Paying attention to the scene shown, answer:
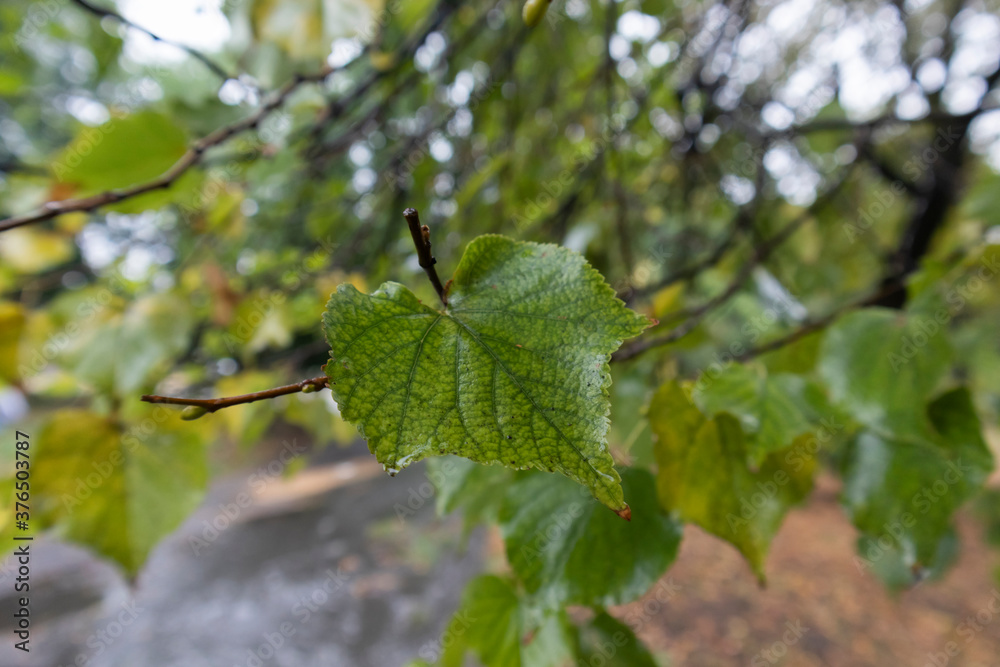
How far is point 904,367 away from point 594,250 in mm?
492

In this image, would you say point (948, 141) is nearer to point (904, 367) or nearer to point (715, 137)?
point (715, 137)

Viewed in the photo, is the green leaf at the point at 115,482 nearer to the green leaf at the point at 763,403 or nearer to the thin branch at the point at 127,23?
the thin branch at the point at 127,23

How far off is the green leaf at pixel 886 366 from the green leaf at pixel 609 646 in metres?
0.29

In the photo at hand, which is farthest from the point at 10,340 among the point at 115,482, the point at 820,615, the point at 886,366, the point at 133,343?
the point at 820,615

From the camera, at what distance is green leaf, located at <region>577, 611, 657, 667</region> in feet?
1.55

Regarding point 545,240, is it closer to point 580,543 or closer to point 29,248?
point 580,543

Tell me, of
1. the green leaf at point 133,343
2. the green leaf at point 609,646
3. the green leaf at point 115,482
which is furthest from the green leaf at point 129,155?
the green leaf at point 609,646

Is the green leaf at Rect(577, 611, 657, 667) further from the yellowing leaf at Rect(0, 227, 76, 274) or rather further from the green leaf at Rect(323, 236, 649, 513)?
the yellowing leaf at Rect(0, 227, 76, 274)

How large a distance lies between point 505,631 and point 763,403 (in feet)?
1.05

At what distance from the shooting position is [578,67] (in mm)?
1491

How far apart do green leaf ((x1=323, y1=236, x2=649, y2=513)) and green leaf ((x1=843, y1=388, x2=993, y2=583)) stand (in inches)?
14.8

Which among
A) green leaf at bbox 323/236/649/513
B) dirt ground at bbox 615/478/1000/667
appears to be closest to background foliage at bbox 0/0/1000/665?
green leaf at bbox 323/236/649/513

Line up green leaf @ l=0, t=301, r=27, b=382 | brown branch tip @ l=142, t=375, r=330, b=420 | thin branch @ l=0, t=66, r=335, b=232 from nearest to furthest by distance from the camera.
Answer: brown branch tip @ l=142, t=375, r=330, b=420, thin branch @ l=0, t=66, r=335, b=232, green leaf @ l=0, t=301, r=27, b=382

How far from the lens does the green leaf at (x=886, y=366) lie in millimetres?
433
